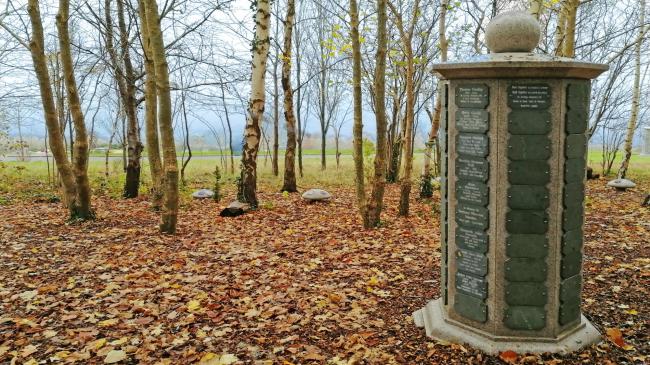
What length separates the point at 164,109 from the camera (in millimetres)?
6609

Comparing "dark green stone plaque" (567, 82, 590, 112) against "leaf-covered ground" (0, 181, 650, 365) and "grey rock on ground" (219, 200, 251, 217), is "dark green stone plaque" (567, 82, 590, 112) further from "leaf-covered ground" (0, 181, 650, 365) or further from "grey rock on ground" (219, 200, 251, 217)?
"grey rock on ground" (219, 200, 251, 217)

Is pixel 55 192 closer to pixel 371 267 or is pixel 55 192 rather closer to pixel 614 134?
pixel 371 267

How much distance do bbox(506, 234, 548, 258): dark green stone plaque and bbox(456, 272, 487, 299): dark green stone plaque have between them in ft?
1.17

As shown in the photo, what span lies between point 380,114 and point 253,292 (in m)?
3.80

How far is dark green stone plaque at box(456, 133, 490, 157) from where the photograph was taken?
126 inches

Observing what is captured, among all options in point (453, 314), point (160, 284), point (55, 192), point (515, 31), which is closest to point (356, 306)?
point (453, 314)

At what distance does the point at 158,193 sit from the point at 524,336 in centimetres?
810

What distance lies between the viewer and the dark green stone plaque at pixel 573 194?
126 inches

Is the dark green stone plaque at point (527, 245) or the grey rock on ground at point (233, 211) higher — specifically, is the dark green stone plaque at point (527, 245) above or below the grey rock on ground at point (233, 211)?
above

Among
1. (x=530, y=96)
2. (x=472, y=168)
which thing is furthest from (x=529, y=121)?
(x=472, y=168)

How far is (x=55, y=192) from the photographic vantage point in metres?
12.6

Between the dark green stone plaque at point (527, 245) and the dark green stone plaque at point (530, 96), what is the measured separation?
0.98 m

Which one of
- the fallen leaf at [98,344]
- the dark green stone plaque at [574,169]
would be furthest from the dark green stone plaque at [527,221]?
the fallen leaf at [98,344]

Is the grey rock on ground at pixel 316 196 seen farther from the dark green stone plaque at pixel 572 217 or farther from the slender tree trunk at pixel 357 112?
the dark green stone plaque at pixel 572 217
